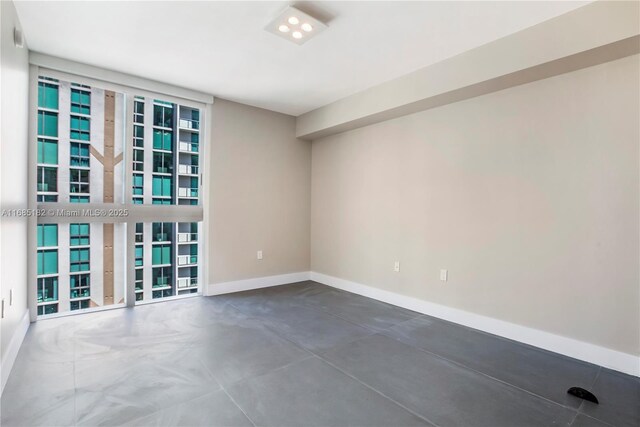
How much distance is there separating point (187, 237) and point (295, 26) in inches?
111

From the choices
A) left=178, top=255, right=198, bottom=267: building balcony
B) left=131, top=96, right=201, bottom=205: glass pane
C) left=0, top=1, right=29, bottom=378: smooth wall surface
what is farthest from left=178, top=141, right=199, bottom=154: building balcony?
left=0, top=1, right=29, bottom=378: smooth wall surface

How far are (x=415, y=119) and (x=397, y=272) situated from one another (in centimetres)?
178

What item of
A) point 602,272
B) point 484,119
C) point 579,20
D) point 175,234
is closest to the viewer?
point 579,20

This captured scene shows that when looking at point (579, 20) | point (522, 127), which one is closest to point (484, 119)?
point (522, 127)

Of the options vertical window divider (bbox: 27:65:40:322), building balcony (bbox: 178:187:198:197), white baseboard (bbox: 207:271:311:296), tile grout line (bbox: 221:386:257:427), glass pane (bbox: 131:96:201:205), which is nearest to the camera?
tile grout line (bbox: 221:386:257:427)

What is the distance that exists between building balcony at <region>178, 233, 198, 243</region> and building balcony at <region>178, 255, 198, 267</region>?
0.67ft

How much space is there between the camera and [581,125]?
2.46 meters

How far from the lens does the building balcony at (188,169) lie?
4.01m

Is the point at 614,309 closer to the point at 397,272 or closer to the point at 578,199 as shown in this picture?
the point at 578,199

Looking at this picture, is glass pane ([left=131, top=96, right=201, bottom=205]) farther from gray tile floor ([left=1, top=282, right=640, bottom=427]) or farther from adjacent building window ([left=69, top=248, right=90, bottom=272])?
gray tile floor ([left=1, top=282, right=640, bottom=427])

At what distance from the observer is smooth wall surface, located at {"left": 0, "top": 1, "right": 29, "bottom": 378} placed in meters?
1.97

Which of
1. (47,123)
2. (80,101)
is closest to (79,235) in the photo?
(47,123)

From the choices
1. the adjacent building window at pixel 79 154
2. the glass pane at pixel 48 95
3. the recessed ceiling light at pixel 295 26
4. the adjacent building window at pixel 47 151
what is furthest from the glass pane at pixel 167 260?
the recessed ceiling light at pixel 295 26

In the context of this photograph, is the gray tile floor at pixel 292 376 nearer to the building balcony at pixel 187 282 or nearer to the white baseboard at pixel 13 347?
the white baseboard at pixel 13 347
